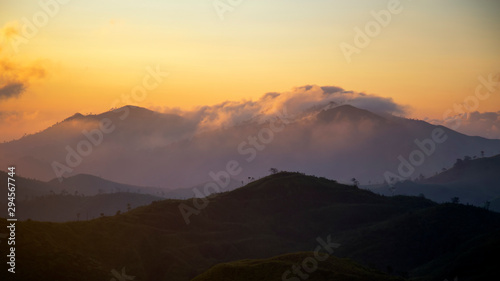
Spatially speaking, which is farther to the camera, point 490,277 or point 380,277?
point 490,277

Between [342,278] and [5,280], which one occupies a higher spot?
[5,280]

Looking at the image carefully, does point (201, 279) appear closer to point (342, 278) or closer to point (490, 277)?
point (342, 278)

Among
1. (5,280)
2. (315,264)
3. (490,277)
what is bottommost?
(490,277)

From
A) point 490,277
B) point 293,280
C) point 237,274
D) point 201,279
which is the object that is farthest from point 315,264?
point 490,277

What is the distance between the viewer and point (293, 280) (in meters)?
185

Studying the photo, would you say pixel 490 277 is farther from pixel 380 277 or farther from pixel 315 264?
pixel 315 264

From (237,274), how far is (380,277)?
47627mm

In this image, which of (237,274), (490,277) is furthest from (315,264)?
(490,277)

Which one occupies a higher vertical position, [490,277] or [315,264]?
[315,264]

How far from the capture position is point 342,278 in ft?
599

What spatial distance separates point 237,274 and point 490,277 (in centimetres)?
8854

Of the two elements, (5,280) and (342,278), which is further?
(5,280)

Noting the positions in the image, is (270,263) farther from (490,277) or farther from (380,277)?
(490,277)

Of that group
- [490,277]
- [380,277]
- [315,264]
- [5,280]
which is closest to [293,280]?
[315,264]
